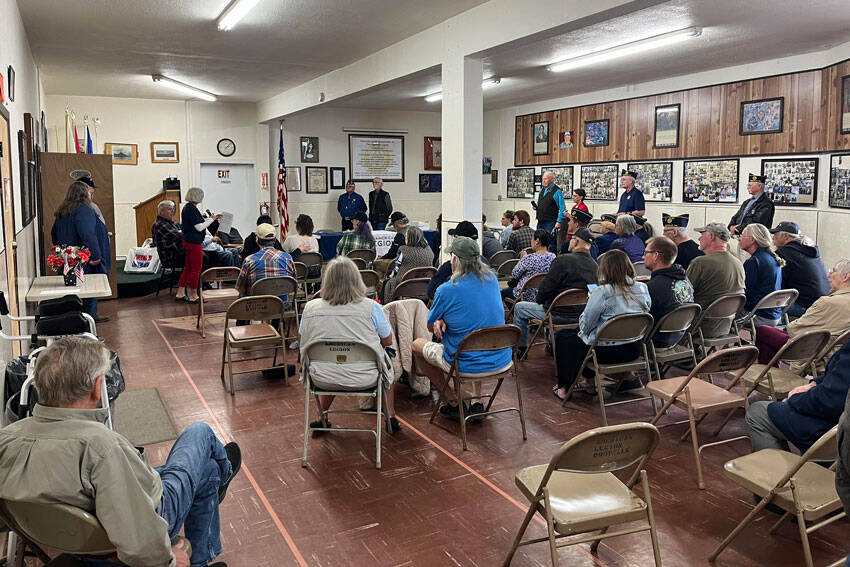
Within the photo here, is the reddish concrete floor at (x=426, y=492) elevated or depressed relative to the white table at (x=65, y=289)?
depressed

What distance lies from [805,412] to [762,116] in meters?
8.30

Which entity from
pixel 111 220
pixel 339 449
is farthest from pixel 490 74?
pixel 339 449

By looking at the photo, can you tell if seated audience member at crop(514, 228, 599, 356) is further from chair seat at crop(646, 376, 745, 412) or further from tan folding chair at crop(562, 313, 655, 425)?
chair seat at crop(646, 376, 745, 412)

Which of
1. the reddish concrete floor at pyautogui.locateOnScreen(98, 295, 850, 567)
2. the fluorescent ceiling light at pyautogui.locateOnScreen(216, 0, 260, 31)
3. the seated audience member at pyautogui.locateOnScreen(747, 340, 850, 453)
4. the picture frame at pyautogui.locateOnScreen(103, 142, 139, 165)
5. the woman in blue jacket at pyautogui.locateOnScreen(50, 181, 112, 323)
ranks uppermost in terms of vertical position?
the fluorescent ceiling light at pyautogui.locateOnScreen(216, 0, 260, 31)

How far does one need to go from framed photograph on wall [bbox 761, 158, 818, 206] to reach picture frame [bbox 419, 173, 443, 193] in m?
8.72

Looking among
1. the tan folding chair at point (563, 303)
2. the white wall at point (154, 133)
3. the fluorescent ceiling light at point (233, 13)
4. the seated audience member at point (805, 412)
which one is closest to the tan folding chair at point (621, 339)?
the tan folding chair at point (563, 303)

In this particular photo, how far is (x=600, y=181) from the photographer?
13.2m

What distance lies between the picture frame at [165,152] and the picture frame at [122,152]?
0.34m

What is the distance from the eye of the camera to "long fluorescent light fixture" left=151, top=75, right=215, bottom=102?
1162cm

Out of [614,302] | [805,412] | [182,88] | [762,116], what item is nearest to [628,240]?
[614,302]

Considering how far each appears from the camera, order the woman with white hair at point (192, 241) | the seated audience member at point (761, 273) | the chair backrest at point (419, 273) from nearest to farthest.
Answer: the seated audience member at point (761, 273) → the chair backrest at point (419, 273) → the woman with white hair at point (192, 241)

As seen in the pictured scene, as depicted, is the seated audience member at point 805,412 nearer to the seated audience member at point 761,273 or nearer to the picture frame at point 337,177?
the seated audience member at point 761,273

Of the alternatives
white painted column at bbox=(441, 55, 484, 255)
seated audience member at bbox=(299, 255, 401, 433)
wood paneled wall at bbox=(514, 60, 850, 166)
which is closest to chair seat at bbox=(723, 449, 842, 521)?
seated audience member at bbox=(299, 255, 401, 433)

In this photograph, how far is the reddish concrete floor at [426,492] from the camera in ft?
10.0
